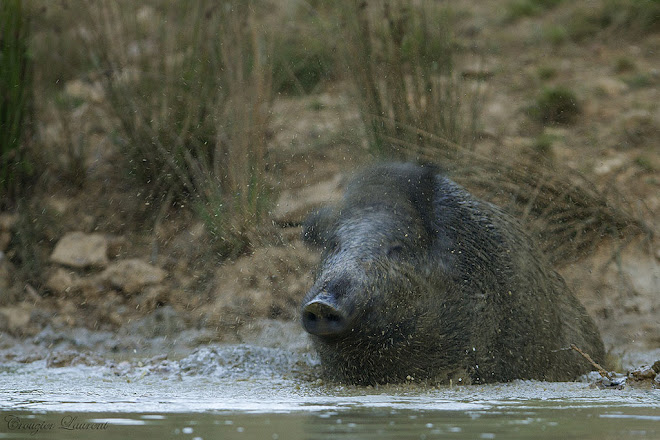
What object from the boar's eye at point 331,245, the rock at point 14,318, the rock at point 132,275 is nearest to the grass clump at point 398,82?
the boar's eye at point 331,245

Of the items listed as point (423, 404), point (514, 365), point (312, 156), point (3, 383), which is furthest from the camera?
point (312, 156)

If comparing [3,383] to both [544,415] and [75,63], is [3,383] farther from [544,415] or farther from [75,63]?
[75,63]

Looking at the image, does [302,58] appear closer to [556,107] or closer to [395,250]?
[556,107]

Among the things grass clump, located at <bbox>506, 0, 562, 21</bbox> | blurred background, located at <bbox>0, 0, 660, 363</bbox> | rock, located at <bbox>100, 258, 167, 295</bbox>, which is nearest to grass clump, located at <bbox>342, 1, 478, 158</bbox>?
blurred background, located at <bbox>0, 0, 660, 363</bbox>

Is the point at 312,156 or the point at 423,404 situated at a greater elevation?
the point at 312,156

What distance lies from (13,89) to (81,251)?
4.68 ft

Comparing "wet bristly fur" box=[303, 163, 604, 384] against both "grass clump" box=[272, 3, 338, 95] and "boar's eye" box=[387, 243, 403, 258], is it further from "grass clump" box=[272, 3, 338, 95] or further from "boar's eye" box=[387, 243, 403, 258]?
"grass clump" box=[272, 3, 338, 95]

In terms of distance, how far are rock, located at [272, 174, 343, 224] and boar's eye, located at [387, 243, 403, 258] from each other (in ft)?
9.10

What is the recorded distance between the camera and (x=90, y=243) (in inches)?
326

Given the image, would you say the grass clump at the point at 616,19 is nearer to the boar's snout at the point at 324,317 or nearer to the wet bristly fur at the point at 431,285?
the wet bristly fur at the point at 431,285

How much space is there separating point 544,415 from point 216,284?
4830 mm

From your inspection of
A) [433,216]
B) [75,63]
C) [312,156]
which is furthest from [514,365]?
[75,63]

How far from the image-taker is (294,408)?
361 cm

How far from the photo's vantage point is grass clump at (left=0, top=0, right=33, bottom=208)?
7758mm
